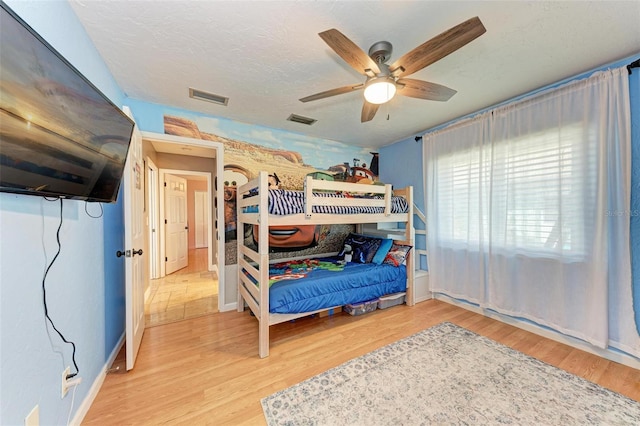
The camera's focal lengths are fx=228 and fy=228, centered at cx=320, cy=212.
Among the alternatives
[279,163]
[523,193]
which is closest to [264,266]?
[279,163]

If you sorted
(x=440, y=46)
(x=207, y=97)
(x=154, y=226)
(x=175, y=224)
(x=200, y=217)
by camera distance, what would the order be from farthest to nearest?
(x=200, y=217)
(x=175, y=224)
(x=154, y=226)
(x=207, y=97)
(x=440, y=46)

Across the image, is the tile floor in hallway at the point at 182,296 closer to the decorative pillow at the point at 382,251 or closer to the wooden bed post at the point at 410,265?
the decorative pillow at the point at 382,251

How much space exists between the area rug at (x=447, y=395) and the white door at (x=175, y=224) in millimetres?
4088

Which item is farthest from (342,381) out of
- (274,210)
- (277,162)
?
(277,162)

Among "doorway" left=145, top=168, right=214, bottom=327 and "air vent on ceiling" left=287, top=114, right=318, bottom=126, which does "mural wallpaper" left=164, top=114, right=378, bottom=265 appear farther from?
"doorway" left=145, top=168, right=214, bottom=327

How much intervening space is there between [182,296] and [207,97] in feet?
9.12

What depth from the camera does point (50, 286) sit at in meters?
1.14

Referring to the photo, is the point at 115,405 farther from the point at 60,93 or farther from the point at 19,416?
the point at 60,93

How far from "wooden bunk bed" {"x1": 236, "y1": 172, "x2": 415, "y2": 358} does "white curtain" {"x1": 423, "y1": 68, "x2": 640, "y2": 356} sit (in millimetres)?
726

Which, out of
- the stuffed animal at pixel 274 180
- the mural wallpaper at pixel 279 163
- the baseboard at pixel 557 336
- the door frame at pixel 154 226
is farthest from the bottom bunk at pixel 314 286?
the door frame at pixel 154 226

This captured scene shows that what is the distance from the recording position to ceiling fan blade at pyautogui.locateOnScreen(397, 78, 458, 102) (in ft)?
5.34

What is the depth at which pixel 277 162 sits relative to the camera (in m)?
3.30

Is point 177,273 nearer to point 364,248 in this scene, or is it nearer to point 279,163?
point 279,163

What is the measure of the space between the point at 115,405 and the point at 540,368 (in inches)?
123
